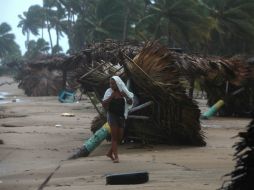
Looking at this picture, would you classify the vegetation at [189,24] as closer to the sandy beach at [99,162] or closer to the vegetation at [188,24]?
the vegetation at [188,24]

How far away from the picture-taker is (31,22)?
98.2 m

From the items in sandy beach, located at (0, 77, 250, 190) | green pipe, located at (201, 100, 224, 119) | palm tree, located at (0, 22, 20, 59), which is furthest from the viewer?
palm tree, located at (0, 22, 20, 59)

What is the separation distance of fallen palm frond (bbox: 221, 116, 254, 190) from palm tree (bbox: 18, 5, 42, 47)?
3607 inches

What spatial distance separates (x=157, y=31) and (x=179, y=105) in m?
30.1

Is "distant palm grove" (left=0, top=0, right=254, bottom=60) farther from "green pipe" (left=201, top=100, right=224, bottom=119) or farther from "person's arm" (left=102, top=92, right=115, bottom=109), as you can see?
"person's arm" (left=102, top=92, right=115, bottom=109)

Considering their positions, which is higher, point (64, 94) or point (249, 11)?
point (249, 11)

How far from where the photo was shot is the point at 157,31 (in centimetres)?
4100

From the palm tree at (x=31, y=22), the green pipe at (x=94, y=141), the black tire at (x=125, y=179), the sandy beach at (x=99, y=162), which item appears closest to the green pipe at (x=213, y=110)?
the sandy beach at (x=99, y=162)

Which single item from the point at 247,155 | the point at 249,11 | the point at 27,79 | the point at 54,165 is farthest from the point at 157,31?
the point at 247,155

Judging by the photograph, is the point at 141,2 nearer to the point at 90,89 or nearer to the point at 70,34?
the point at 70,34

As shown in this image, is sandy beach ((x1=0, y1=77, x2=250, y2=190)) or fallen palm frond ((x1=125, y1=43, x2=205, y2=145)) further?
fallen palm frond ((x1=125, y1=43, x2=205, y2=145))

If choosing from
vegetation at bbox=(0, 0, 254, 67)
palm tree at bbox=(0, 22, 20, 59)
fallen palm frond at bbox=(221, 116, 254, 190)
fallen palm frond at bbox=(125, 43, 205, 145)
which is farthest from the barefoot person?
palm tree at bbox=(0, 22, 20, 59)

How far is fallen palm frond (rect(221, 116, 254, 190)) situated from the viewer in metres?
3.29


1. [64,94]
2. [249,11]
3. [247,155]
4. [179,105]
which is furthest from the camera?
[249,11]
